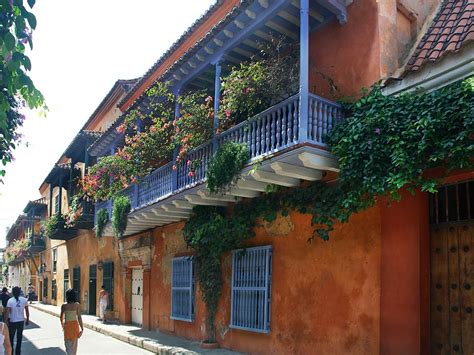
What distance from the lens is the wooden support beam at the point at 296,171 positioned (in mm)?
7613

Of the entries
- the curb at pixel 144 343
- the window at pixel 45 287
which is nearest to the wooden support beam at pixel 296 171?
the curb at pixel 144 343

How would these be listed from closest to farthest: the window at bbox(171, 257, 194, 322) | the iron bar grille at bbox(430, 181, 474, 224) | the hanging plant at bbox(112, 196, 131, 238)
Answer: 1. the iron bar grille at bbox(430, 181, 474, 224)
2. the window at bbox(171, 257, 194, 322)
3. the hanging plant at bbox(112, 196, 131, 238)

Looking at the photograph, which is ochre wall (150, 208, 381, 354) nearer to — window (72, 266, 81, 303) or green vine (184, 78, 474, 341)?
green vine (184, 78, 474, 341)

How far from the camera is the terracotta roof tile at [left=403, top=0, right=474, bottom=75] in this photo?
699 centimetres

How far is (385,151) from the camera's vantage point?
21.1ft

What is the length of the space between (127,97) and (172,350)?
10598mm

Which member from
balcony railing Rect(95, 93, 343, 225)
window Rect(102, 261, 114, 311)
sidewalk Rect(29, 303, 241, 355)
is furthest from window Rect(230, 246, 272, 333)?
window Rect(102, 261, 114, 311)

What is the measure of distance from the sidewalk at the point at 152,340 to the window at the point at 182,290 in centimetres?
62

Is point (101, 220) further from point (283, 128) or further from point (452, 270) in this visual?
point (452, 270)

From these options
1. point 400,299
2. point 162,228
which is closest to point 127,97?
point 162,228

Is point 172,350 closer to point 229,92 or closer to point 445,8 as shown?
point 229,92

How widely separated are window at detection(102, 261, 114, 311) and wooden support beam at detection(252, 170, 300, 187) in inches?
456

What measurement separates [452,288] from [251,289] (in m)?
4.00

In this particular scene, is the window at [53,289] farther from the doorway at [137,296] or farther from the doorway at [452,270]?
the doorway at [452,270]
